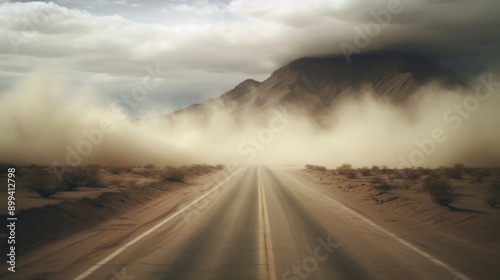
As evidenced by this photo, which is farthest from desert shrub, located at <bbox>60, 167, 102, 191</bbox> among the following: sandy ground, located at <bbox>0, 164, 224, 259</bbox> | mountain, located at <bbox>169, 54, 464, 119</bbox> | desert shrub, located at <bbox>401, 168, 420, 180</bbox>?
mountain, located at <bbox>169, 54, 464, 119</bbox>

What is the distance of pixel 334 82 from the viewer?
577 feet

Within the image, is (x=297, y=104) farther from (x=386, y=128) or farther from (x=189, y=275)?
(x=189, y=275)

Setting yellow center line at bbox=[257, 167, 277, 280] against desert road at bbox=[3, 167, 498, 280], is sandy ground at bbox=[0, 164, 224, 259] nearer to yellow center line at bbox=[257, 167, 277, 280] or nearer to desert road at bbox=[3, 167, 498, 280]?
desert road at bbox=[3, 167, 498, 280]

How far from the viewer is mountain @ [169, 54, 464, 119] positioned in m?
152

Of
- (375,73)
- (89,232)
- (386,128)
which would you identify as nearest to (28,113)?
(89,232)

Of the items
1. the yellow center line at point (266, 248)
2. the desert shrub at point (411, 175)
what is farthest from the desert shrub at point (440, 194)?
the desert shrub at point (411, 175)

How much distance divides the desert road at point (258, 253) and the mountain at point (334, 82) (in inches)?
5326

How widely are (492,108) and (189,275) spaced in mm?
97801

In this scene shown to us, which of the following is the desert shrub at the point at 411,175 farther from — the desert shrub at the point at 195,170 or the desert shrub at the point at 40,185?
the desert shrub at the point at 40,185

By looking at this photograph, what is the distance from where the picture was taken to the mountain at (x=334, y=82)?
15175 centimetres

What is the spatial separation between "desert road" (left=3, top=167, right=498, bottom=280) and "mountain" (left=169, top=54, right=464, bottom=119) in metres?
135

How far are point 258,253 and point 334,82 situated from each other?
175583mm

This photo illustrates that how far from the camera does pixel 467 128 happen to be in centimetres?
7156

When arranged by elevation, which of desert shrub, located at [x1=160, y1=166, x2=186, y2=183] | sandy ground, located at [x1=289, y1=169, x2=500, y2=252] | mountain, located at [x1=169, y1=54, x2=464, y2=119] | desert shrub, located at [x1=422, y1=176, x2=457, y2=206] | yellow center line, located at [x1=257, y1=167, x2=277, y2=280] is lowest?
sandy ground, located at [x1=289, y1=169, x2=500, y2=252]
